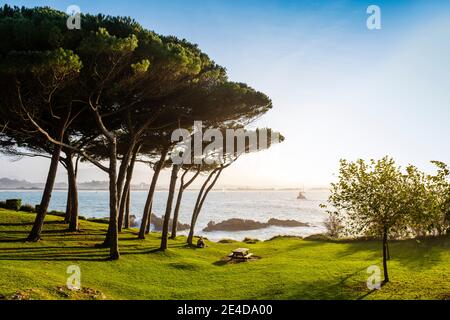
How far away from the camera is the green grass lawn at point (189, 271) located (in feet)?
48.6

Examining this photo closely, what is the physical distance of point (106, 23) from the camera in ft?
65.7

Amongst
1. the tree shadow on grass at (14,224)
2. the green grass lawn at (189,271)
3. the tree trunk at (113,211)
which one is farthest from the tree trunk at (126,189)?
the tree trunk at (113,211)

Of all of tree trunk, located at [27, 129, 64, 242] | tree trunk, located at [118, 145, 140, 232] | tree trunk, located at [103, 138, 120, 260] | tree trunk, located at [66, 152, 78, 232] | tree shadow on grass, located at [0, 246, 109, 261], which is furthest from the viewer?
tree trunk, located at [118, 145, 140, 232]

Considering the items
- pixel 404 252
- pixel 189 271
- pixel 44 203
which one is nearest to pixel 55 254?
pixel 44 203

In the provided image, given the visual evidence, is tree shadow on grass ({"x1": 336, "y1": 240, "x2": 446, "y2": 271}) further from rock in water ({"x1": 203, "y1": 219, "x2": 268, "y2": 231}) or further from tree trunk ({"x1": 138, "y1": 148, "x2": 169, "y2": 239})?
rock in water ({"x1": 203, "y1": 219, "x2": 268, "y2": 231})

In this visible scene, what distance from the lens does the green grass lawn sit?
14.8 metres

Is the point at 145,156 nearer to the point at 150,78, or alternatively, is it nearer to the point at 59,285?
the point at 150,78

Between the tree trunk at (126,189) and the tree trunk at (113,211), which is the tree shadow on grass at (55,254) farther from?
the tree trunk at (126,189)

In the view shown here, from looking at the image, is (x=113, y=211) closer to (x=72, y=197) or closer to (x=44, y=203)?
(x=44, y=203)

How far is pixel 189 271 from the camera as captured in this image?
20.1 meters

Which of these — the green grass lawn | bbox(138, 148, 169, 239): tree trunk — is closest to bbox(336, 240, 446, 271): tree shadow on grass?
the green grass lawn

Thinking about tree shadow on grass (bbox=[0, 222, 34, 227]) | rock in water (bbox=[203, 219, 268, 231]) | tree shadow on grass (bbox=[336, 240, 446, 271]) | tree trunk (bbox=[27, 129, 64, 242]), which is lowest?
rock in water (bbox=[203, 219, 268, 231])

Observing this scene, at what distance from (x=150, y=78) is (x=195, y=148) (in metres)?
9.95
